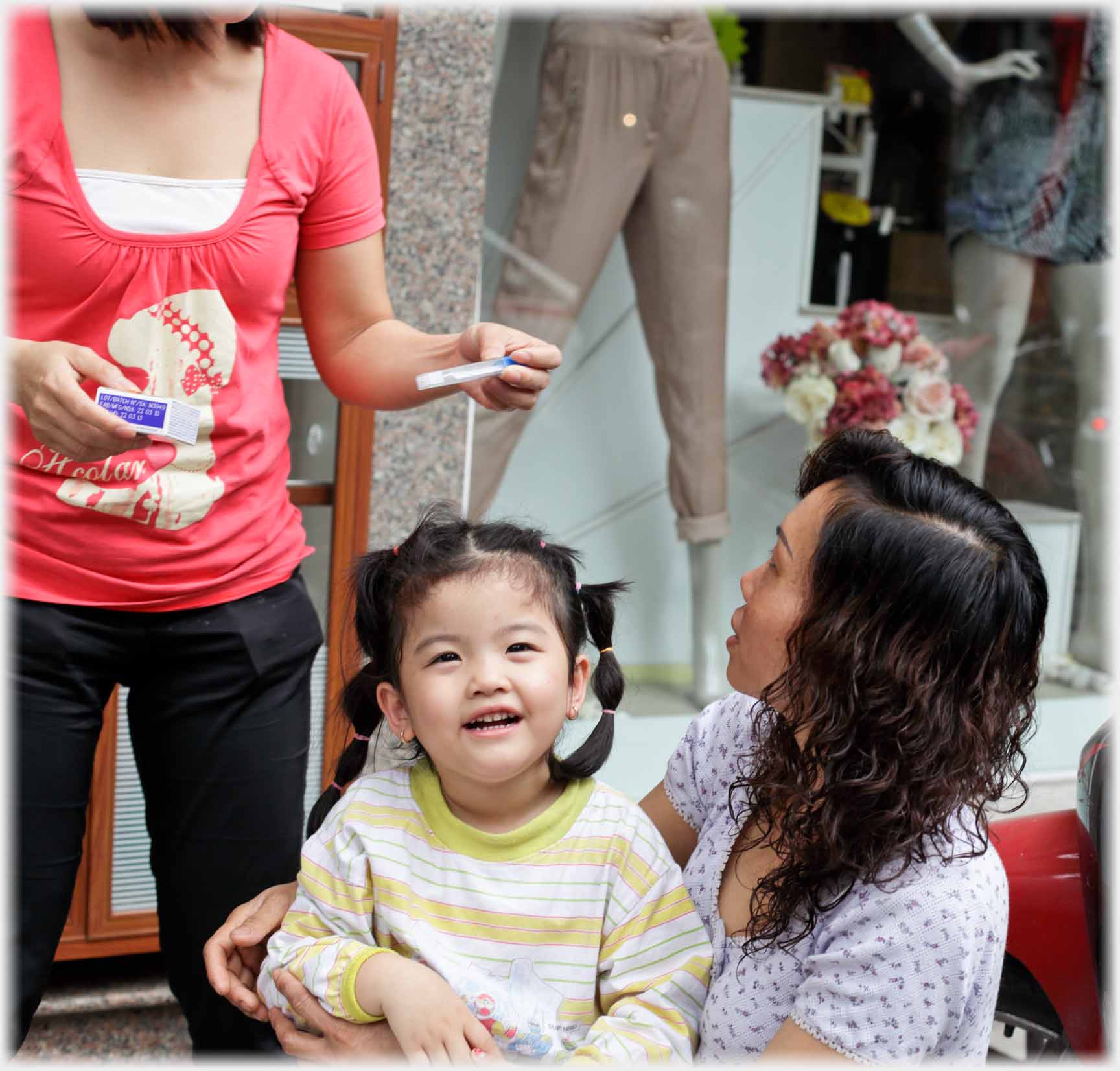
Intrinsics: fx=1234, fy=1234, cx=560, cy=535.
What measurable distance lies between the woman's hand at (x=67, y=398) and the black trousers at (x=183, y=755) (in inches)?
9.0

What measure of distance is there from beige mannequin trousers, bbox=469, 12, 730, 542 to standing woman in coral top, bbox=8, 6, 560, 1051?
50.0 inches

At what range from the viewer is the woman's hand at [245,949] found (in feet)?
4.55

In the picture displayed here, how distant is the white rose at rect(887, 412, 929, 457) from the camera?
11.0ft

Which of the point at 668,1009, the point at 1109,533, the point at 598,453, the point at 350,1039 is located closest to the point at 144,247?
the point at 350,1039

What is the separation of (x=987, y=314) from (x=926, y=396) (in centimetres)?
37

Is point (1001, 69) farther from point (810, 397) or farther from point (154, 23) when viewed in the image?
point (154, 23)

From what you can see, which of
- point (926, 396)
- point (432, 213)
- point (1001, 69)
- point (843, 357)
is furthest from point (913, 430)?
point (432, 213)

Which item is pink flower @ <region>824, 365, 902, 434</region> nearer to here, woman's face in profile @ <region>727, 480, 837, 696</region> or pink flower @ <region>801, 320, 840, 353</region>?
pink flower @ <region>801, 320, 840, 353</region>

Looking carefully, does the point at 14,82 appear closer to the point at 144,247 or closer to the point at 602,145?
the point at 144,247

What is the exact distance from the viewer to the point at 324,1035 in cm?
130

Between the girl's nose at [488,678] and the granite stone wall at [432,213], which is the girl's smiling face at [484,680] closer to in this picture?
the girl's nose at [488,678]

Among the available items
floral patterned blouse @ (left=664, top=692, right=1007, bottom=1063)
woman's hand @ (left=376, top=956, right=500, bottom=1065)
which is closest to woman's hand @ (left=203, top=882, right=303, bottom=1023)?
woman's hand @ (left=376, top=956, right=500, bottom=1065)

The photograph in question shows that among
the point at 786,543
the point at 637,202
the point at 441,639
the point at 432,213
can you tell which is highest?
the point at 637,202

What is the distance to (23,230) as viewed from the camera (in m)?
1.34
